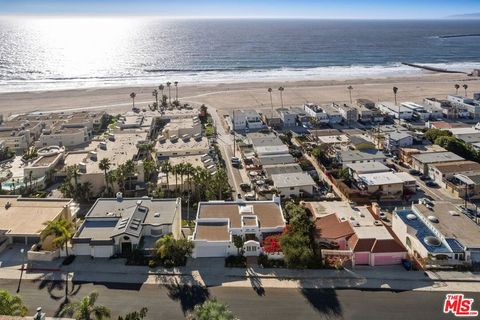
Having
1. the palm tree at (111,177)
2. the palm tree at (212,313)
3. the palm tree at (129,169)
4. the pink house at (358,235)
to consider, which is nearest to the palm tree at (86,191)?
the palm tree at (111,177)

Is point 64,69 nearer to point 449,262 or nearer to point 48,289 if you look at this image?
point 48,289

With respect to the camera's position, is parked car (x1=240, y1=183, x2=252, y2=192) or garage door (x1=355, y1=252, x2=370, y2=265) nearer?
garage door (x1=355, y1=252, x2=370, y2=265)

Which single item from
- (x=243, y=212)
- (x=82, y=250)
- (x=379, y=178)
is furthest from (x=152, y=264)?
(x=379, y=178)

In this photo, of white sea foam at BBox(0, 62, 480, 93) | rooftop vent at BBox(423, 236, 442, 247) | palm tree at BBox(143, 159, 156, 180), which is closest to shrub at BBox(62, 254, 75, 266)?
palm tree at BBox(143, 159, 156, 180)

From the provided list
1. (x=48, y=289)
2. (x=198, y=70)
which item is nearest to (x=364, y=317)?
(x=48, y=289)

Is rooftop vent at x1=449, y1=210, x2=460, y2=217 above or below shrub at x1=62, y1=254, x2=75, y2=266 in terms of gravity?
above

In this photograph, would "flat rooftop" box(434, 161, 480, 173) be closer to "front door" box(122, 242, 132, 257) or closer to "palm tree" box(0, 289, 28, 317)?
"front door" box(122, 242, 132, 257)

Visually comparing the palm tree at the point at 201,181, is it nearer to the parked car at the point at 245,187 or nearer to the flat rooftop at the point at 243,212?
the flat rooftop at the point at 243,212
